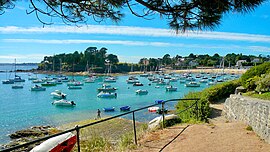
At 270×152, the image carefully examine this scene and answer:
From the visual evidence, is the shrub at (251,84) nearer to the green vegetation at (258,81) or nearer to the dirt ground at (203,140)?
the green vegetation at (258,81)

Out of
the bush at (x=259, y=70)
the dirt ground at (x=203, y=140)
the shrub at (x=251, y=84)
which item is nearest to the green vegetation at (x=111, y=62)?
the bush at (x=259, y=70)

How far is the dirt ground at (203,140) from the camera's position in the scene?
5.94 meters

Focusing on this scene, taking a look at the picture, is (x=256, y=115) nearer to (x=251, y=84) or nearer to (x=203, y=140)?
(x=203, y=140)

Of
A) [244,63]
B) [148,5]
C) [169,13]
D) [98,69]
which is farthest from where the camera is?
[98,69]

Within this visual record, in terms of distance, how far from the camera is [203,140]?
21.8 feet

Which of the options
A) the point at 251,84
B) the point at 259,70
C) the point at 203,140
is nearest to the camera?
the point at 203,140

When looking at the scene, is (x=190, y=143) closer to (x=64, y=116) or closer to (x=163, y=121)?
(x=163, y=121)

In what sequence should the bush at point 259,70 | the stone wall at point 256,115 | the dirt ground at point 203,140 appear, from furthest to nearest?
1. the bush at point 259,70
2. the stone wall at point 256,115
3. the dirt ground at point 203,140

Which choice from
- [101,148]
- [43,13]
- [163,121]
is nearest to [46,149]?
[101,148]

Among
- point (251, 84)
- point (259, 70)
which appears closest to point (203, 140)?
point (251, 84)

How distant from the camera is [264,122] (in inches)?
256

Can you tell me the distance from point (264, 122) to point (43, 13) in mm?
5270

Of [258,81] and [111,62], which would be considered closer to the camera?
[258,81]

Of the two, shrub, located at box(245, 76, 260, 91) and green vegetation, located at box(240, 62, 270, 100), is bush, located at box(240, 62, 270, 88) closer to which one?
green vegetation, located at box(240, 62, 270, 100)
